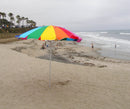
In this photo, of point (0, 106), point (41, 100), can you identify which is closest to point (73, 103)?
point (41, 100)

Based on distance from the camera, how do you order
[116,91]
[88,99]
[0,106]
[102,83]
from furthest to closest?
1. [102,83]
2. [116,91]
3. [88,99]
4. [0,106]

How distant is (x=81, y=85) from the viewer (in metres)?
5.80

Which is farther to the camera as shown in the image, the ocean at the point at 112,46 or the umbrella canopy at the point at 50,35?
the ocean at the point at 112,46

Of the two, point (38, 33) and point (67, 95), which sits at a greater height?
point (38, 33)

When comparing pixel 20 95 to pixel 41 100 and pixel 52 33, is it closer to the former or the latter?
pixel 41 100

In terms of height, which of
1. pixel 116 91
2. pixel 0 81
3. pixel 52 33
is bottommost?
pixel 116 91

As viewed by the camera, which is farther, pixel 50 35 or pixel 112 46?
pixel 112 46

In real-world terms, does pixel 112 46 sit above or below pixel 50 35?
below

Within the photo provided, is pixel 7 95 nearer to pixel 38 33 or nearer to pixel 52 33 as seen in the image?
pixel 38 33

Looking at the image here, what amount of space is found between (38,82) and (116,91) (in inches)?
149

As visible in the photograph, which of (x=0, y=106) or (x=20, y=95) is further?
(x=20, y=95)

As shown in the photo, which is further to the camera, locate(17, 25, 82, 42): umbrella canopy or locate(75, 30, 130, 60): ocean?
locate(75, 30, 130, 60): ocean

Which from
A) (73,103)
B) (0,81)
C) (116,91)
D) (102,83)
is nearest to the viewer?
(73,103)

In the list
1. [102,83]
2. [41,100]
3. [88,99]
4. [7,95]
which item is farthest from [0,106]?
[102,83]
